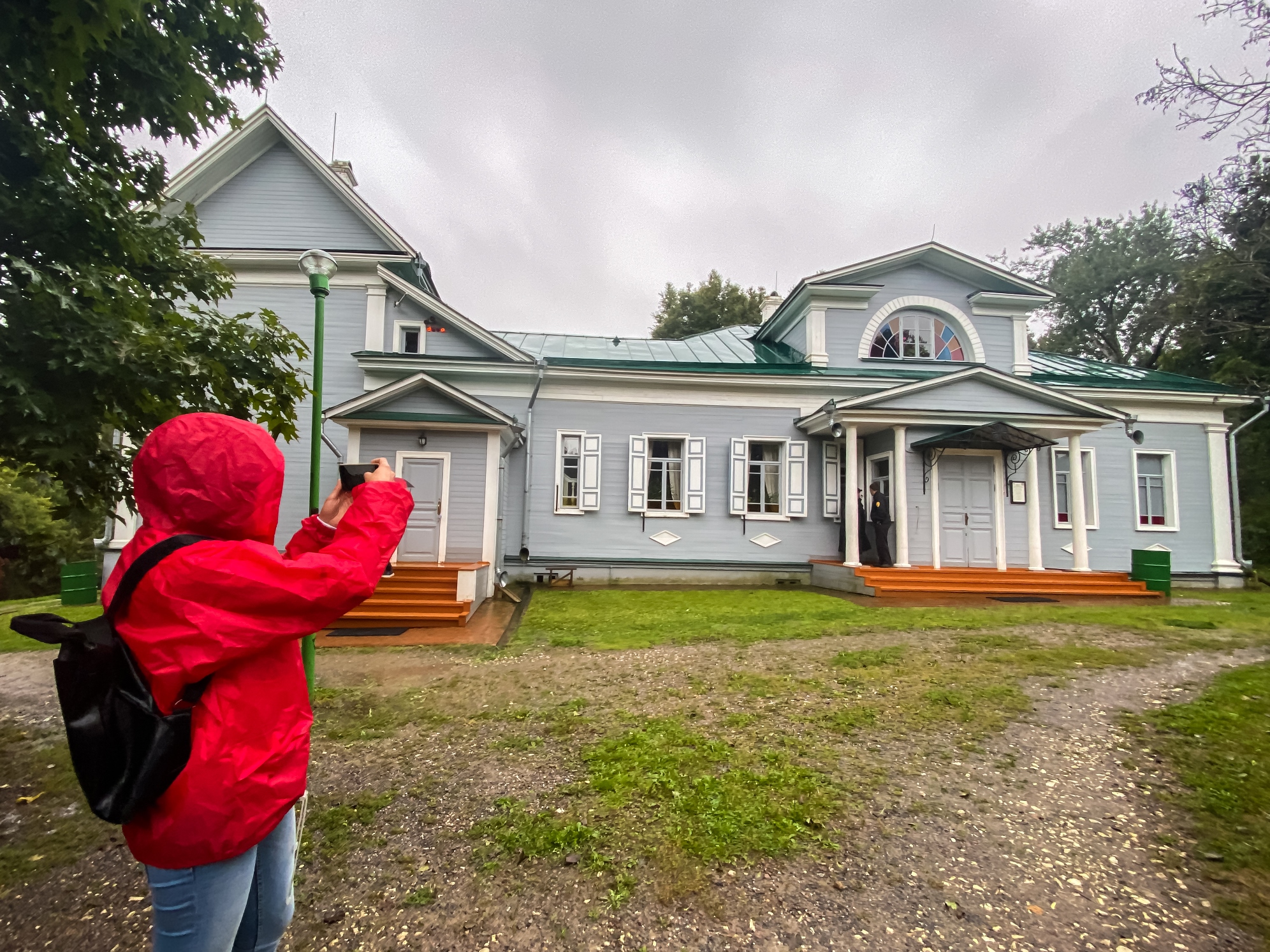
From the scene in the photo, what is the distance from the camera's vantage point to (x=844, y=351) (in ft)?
44.0

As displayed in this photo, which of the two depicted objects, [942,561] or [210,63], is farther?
[942,561]

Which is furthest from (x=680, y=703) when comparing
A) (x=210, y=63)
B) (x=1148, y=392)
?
(x=1148, y=392)

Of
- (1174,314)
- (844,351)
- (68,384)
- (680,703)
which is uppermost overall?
(1174,314)

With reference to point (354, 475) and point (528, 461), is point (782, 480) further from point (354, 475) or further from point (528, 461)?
point (354, 475)

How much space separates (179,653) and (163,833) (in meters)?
0.36

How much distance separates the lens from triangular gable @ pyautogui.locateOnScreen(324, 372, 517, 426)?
32.3ft

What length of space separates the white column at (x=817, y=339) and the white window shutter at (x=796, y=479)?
2.03 meters

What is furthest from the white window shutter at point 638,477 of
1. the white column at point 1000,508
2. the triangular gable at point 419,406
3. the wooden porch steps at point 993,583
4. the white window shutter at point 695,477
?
the white column at point 1000,508

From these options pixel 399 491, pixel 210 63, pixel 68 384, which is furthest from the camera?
pixel 210 63

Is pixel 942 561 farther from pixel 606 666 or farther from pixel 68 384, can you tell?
pixel 68 384

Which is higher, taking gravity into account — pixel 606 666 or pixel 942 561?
pixel 942 561

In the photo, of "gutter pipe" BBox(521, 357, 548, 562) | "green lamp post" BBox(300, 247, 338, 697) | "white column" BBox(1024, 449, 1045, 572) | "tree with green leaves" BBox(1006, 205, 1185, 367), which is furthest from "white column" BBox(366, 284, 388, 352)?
"tree with green leaves" BBox(1006, 205, 1185, 367)

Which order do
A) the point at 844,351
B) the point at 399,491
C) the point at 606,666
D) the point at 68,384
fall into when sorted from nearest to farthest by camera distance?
the point at 399,491 → the point at 68,384 → the point at 606,666 → the point at 844,351

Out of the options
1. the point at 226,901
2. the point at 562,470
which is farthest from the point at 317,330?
the point at 562,470
